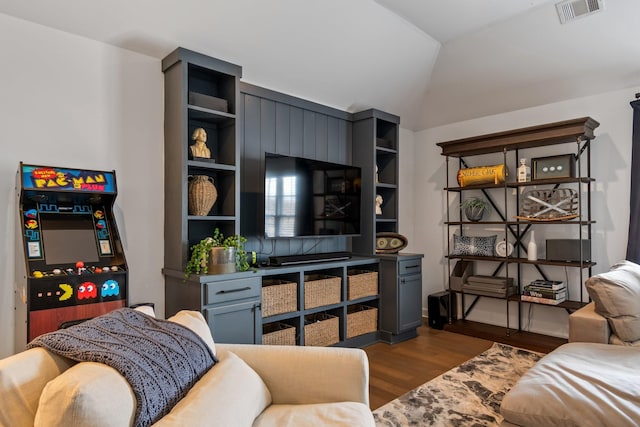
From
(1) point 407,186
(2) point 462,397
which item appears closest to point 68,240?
(2) point 462,397

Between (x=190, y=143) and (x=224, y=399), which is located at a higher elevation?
(x=190, y=143)

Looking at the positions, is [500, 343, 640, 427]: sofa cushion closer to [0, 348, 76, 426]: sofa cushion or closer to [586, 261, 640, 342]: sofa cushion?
[586, 261, 640, 342]: sofa cushion

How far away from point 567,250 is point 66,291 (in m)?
3.87

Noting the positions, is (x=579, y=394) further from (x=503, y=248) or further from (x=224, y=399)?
(x=503, y=248)

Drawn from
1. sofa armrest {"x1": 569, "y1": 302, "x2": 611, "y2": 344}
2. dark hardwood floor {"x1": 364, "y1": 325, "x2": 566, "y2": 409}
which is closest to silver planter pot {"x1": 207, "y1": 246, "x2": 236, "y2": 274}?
dark hardwood floor {"x1": 364, "y1": 325, "x2": 566, "y2": 409}

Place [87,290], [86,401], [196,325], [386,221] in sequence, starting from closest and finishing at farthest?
[86,401] → [196,325] → [87,290] → [386,221]

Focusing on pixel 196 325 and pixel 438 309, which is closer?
pixel 196 325

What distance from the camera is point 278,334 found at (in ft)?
9.82

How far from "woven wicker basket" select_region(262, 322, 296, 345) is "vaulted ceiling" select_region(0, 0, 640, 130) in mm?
2051

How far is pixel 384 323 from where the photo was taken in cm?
378

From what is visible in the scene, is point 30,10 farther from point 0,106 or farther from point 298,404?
point 298,404

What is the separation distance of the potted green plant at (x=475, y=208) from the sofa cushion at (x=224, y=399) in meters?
3.26

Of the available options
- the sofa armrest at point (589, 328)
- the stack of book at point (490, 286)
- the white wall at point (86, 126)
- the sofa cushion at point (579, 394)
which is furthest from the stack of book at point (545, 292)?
the white wall at point (86, 126)

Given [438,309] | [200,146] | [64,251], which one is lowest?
[438,309]
